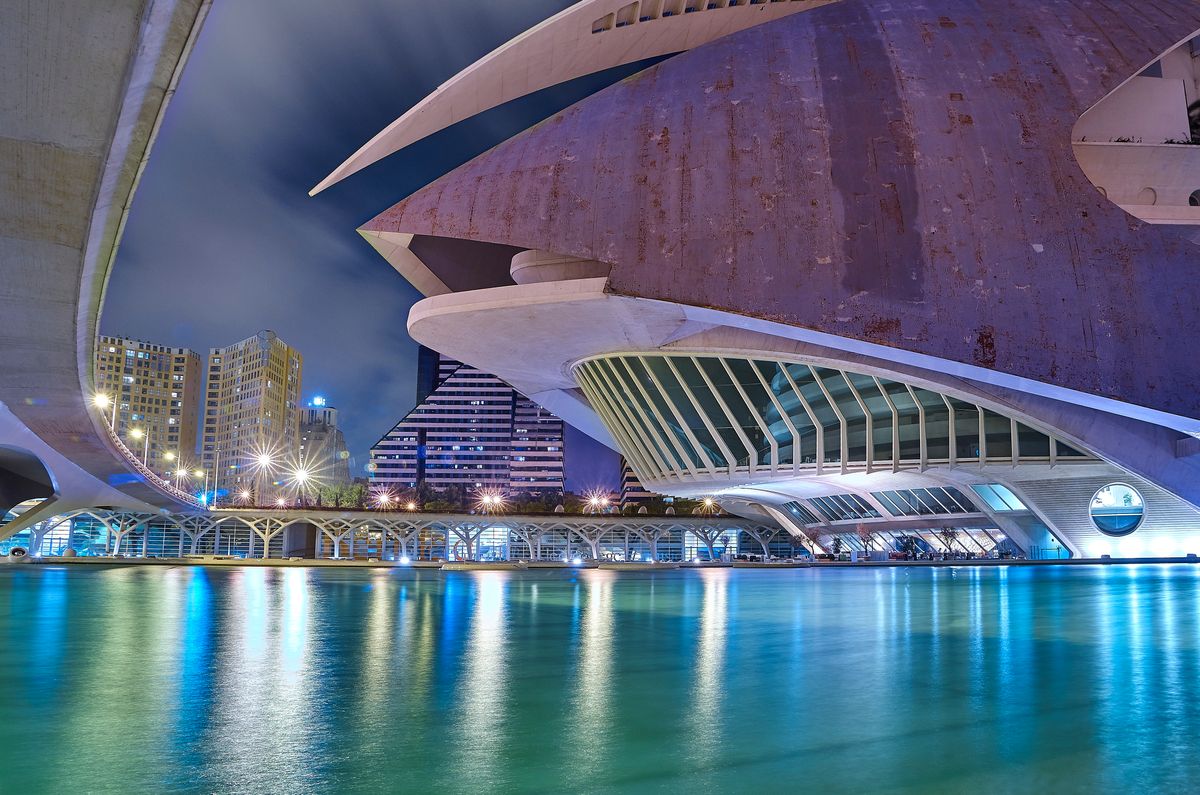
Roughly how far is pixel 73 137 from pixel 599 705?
527cm

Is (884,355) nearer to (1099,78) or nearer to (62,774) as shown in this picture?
(1099,78)

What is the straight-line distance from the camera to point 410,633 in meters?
9.80

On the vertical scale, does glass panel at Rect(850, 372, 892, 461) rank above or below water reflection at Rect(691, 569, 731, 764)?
above

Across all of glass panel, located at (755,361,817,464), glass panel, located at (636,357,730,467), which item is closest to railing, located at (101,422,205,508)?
glass panel, located at (636,357,730,467)

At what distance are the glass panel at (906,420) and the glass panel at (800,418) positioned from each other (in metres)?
3.56

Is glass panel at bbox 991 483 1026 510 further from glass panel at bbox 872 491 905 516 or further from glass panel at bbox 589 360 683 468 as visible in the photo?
glass panel at bbox 589 360 683 468

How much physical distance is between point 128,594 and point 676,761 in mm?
17788

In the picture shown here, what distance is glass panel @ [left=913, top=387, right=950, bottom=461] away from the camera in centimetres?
3325

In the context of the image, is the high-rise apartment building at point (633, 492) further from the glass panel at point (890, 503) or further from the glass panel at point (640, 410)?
the glass panel at point (640, 410)

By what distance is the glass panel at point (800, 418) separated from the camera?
3566cm

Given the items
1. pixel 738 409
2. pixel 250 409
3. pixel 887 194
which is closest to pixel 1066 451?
pixel 738 409

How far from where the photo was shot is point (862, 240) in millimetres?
22000

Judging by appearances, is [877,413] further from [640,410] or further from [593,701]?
[593,701]

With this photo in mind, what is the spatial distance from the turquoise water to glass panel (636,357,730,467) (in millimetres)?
22980
